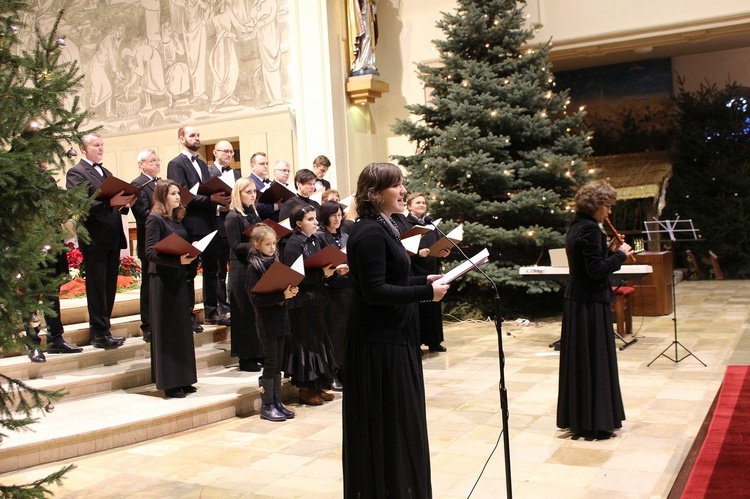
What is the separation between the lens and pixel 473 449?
4.90 meters

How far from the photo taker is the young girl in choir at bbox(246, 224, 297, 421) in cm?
566

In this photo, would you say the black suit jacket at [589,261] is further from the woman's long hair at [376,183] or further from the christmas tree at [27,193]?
the christmas tree at [27,193]

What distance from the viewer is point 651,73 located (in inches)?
620

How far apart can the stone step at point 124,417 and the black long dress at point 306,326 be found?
1.29 ft

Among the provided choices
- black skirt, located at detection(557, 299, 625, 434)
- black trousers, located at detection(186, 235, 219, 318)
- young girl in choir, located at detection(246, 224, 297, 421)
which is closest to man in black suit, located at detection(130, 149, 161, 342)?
black trousers, located at detection(186, 235, 219, 318)

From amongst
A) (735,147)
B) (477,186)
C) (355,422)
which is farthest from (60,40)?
(735,147)

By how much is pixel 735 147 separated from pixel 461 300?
23.4 feet

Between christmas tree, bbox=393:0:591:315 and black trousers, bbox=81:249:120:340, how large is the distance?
4652 mm

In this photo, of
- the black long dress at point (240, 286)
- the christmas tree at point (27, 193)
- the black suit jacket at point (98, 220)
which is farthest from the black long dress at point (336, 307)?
the christmas tree at point (27, 193)

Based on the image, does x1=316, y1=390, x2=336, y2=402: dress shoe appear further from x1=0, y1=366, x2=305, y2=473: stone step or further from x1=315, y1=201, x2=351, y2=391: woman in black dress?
x1=0, y1=366, x2=305, y2=473: stone step

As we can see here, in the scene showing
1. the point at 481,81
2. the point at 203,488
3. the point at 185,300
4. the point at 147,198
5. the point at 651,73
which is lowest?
the point at 203,488

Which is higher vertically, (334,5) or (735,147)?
(334,5)

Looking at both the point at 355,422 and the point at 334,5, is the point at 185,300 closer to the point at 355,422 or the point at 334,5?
the point at 355,422

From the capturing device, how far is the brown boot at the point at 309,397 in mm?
6301
